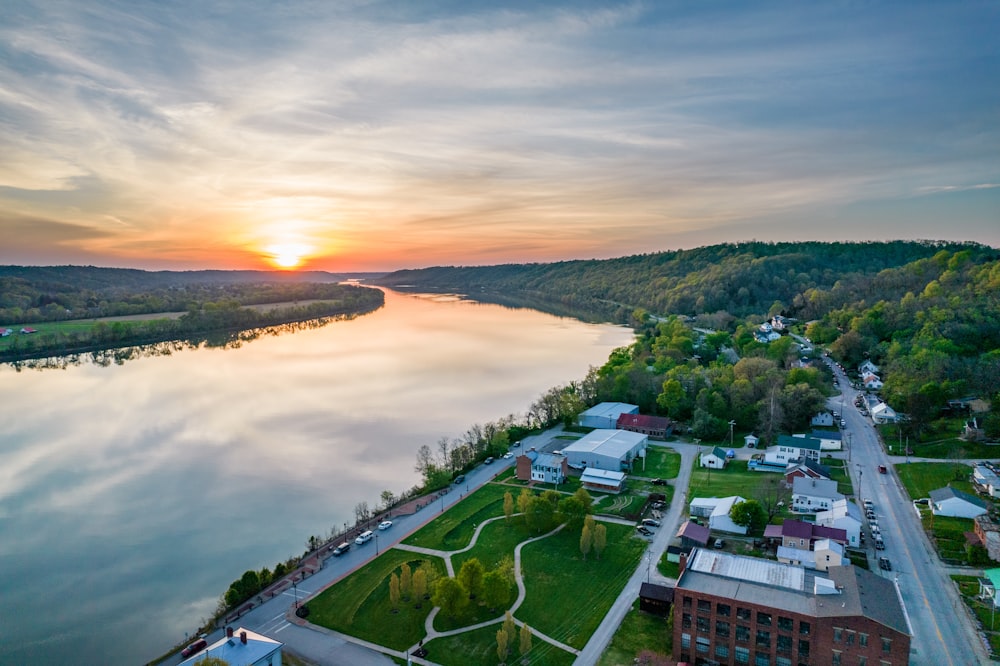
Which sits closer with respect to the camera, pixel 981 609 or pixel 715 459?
pixel 981 609

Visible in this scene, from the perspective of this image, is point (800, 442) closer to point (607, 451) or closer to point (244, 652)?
point (607, 451)

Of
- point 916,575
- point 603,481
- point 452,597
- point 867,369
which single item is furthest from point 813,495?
point 867,369

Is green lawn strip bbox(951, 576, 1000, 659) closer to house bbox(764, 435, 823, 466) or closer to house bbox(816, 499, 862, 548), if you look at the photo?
house bbox(816, 499, 862, 548)

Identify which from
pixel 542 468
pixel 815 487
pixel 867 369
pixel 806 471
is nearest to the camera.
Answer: pixel 815 487

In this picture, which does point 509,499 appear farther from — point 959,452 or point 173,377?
point 173,377

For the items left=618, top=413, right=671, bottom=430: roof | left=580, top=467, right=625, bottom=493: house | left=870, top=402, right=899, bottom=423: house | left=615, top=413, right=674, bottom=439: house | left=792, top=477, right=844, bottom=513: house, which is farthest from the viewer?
left=618, top=413, right=671, bottom=430: roof

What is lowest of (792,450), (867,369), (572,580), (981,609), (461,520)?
(572,580)

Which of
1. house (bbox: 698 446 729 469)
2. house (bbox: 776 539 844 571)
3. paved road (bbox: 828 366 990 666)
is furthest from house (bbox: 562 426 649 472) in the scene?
paved road (bbox: 828 366 990 666)

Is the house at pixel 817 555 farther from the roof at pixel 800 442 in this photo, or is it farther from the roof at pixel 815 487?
the roof at pixel 800 442
